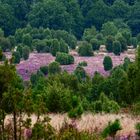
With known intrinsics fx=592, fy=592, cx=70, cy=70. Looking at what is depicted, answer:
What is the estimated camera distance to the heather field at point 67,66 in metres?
77.4

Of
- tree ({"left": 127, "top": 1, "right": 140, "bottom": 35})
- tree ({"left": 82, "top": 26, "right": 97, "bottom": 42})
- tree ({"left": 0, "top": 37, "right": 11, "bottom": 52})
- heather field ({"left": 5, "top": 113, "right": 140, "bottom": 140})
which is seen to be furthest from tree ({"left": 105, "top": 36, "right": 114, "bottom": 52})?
heather field ({"left": 5, "top": 113, "right": 140, "bottom": 140})

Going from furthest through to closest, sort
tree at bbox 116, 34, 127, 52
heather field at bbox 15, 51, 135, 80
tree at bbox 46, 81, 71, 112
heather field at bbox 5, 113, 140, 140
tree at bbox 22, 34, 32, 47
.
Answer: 1. tree at bbox 22, 34, 32, 47
2. tree at bbox 116, 34, 127, 52
3. heather field at bbox 15, 51, 135, 80
4. tree at bbox 46, 81, 71, 112
5. heather field at bbox 5, 113, 140, 140

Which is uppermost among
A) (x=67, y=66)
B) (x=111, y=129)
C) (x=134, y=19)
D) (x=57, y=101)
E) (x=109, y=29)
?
(x=111, y=129)

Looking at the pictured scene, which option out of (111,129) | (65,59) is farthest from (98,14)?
(111,129)

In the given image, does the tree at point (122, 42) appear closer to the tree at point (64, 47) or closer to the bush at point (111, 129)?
the tree at point (64, 47)

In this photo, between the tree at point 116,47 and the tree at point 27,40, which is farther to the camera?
the tree at point 27,40

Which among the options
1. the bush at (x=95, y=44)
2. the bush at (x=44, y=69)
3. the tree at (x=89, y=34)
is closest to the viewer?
the bush at (x=44, y=69)

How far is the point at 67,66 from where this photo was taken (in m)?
81.8

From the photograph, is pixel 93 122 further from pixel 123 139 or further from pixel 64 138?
pixel 64 138

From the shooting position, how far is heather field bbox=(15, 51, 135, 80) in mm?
77375

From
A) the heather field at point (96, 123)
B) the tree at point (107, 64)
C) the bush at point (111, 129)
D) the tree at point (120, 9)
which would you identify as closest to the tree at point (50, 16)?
the tree at point (120, 9)

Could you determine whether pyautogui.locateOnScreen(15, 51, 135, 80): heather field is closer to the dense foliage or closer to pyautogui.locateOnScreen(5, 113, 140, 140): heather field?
the dense foliage

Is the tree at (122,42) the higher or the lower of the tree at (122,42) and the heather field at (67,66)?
the higher

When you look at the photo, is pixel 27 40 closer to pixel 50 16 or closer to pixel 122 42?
pixel 122 42
